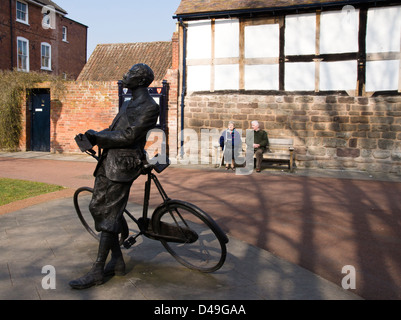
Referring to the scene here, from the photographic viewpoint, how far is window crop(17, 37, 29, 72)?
25922 millimetres

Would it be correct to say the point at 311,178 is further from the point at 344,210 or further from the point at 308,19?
the point at 308,19

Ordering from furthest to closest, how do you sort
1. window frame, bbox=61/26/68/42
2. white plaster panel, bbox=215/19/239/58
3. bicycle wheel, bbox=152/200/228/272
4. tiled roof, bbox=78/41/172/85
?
window frame, bbox=61/26/68/42, tiled roof, bbox=78/41/172/85, white plaster panel, bbox=215/19/239/58, bicycle wheel, bbox=152/200/228/272

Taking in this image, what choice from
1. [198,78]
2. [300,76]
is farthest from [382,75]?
[198,78]

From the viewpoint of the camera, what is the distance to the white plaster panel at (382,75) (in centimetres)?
1159

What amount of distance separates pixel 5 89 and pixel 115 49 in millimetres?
13738

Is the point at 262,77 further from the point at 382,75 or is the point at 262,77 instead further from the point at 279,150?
the point at 382,75

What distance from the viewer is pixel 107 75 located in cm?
2581

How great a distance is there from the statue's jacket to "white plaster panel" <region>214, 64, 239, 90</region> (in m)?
9.66

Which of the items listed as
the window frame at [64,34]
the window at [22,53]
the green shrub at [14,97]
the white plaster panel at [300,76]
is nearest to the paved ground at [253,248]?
the white plaster panel at [300,76]

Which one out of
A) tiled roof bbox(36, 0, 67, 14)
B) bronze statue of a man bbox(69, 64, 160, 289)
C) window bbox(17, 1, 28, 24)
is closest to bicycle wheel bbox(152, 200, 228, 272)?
bronze statue of a man bbox(69, 64, 160, 289)

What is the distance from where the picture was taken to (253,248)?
453 cm

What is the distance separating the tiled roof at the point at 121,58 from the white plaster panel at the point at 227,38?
11.6 m

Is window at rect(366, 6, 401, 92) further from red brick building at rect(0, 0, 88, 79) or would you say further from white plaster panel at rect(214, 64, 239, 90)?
red brick building at rect(0, 0, 88, 79)
